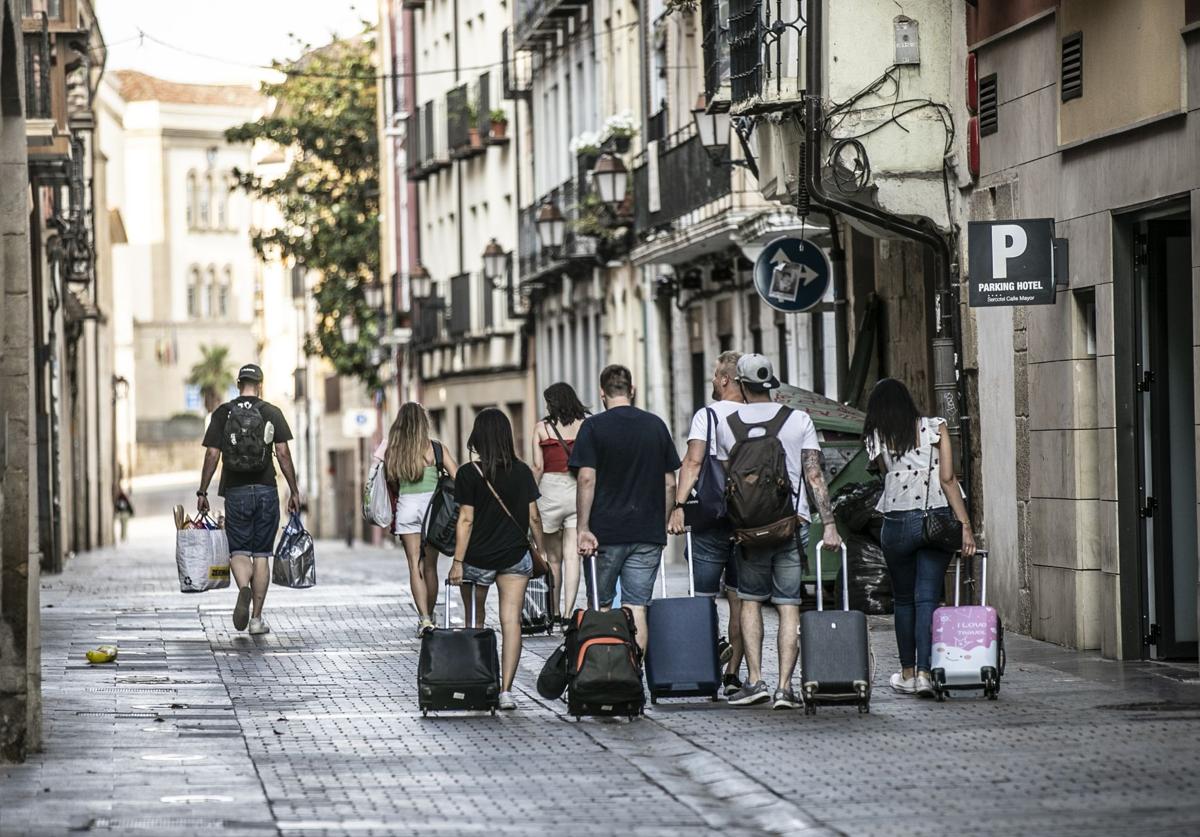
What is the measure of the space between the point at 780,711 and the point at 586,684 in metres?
1.04

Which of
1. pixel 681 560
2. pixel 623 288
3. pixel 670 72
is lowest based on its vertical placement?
pixel 681 560

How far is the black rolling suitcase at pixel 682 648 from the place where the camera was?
14.2 m

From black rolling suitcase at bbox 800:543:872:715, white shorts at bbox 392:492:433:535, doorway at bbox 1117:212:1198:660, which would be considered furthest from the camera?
white shorts at bbox 392:492:433:535

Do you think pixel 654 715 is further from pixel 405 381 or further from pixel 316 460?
pixel 316 460

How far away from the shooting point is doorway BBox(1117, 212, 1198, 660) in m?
16.2

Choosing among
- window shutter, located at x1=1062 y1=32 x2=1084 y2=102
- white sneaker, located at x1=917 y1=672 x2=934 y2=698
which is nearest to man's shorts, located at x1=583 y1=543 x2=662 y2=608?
white sneaker, located at x1=917 y1=672 x2=934 y2=698

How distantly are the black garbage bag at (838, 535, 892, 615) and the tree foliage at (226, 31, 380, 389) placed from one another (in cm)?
4011

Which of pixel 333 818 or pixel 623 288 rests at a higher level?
pixel 623 288

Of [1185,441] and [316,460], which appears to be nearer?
[1185,441]

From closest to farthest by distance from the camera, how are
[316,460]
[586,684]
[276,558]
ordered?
[586,684] < [276,558] < [316,460]

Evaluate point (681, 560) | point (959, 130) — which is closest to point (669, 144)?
point (681, 560)

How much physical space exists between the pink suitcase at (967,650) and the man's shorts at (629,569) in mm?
1567

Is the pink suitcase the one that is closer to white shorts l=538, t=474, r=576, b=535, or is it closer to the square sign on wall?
the square sign on wall

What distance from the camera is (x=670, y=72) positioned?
35.4 m
